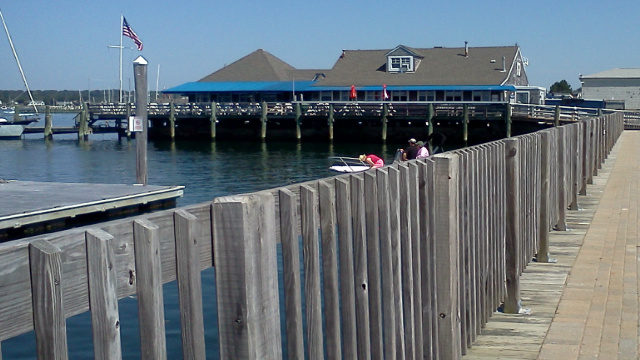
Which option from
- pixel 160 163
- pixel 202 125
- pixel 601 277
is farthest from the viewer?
pixel 202 125

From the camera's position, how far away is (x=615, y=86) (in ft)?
278

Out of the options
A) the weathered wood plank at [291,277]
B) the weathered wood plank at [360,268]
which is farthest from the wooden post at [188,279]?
the weathered wood plank at [360,268]

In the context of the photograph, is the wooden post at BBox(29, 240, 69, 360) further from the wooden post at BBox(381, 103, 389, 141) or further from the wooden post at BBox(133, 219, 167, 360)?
the wooden post at BBox(381, 103, 389, 141)

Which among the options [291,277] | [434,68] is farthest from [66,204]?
[434,68]

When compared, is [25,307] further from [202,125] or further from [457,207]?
[202,125]

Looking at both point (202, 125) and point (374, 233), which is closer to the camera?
point (374, 233)

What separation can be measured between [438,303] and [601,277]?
3.33 metres

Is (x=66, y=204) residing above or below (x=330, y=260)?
below

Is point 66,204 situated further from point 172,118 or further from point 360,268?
point 172,118

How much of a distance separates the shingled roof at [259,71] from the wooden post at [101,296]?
68340 millimetres

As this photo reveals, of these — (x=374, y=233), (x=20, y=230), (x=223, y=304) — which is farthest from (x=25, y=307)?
(x=20, y=230)

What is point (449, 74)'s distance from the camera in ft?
200

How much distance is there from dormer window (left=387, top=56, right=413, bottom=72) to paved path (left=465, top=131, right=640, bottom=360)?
53.3m

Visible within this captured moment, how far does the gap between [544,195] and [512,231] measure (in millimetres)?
1531
